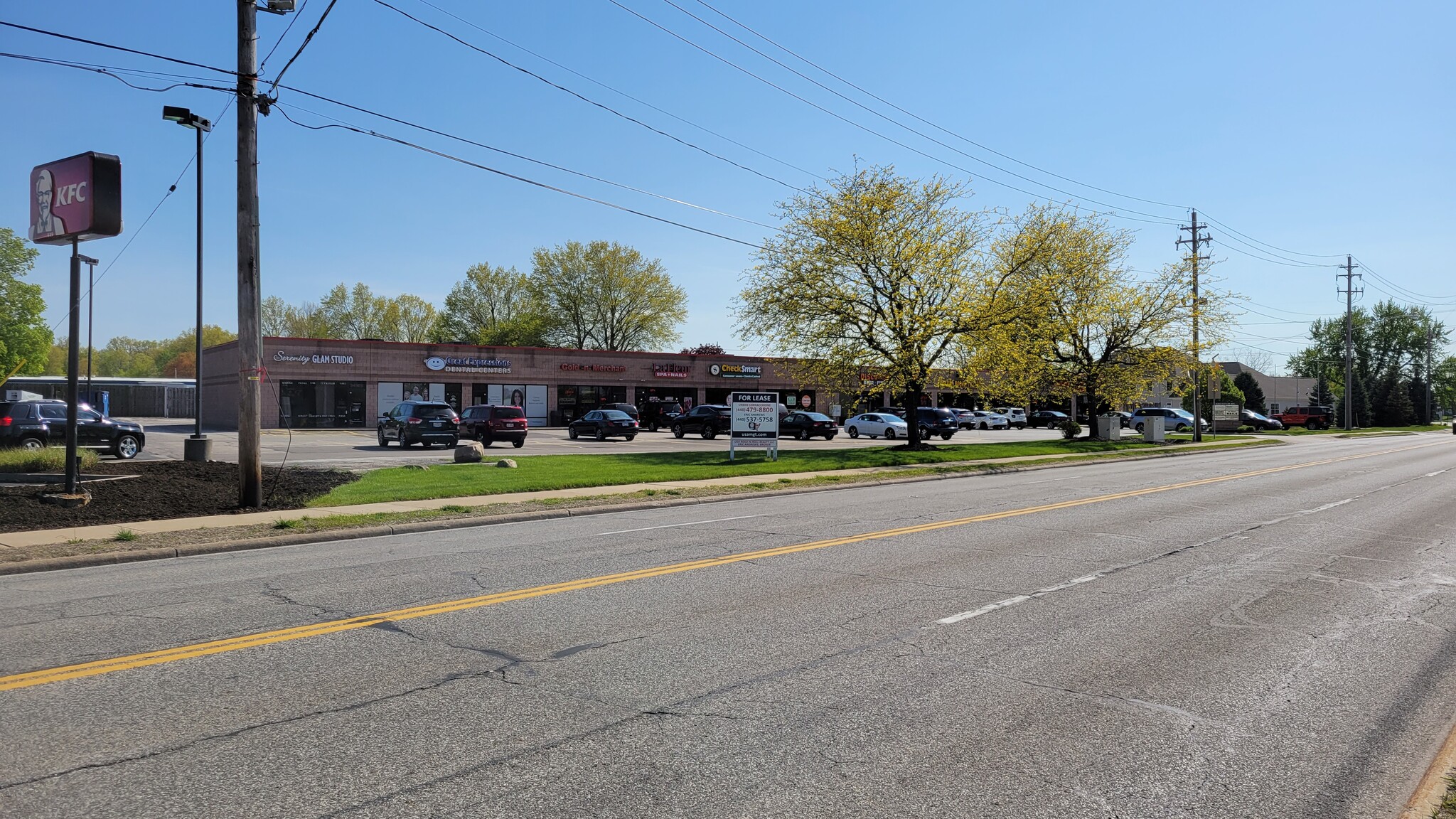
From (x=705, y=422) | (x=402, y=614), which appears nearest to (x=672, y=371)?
(x=705, y=422)

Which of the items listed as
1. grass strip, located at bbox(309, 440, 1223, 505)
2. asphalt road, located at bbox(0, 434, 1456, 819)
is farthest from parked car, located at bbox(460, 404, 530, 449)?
asphalt road, located at bbox(0, 434, 1456, 819)

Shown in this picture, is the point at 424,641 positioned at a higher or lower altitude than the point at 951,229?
lower

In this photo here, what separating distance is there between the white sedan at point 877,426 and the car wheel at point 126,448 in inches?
1257

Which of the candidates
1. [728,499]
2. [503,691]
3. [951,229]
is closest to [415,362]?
[951,229]

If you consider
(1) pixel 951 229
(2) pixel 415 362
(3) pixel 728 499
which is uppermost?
(1) pixel 951 229

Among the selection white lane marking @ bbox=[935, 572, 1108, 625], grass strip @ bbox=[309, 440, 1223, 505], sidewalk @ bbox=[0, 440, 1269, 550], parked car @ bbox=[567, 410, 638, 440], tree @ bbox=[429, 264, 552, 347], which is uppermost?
tree @ bbox=[429, 264, 552, 347]

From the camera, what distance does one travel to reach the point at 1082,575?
8.52 meters

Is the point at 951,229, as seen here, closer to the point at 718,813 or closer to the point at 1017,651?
the point at 1017,651

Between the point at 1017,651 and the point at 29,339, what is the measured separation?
8414 centimetres

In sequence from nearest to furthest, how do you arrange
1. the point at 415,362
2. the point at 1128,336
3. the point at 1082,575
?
1. the point at 1082,575
2. the point at 1128,336
3. the point at 415,362

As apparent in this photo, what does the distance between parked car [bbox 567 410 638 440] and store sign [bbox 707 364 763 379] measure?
75.6 ft

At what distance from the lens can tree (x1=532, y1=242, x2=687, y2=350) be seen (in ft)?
254

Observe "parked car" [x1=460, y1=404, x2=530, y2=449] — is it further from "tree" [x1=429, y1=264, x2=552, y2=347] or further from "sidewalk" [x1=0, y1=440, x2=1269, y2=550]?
"tree" [x1=429, y1=264, x2=552, y2=347]

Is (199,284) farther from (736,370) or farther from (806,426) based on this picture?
(736,370)
